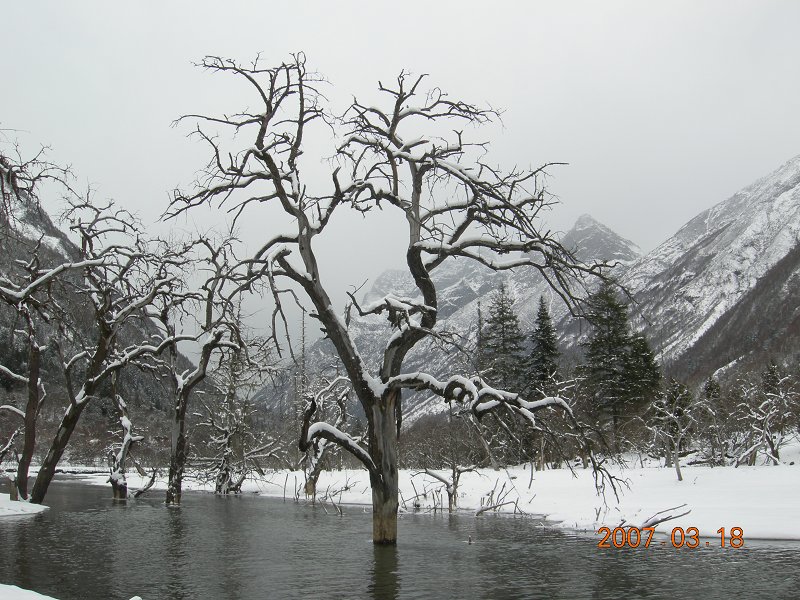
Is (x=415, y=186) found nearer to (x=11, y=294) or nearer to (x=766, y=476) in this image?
(x=11, y=294)

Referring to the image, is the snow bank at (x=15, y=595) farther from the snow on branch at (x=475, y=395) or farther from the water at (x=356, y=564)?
the snow on branch at (x=475, y=395)

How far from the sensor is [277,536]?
A: 19062 millimetres

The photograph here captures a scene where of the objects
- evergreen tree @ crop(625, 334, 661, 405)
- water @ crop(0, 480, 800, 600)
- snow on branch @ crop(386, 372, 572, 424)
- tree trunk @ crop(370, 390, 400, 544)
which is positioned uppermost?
evergreen tree @ crop(625, 334, 661, 405)

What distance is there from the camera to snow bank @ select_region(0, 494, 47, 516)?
73.6ft

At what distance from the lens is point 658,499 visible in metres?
23.7

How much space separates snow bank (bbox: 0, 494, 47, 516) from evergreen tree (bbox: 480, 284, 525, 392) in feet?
124

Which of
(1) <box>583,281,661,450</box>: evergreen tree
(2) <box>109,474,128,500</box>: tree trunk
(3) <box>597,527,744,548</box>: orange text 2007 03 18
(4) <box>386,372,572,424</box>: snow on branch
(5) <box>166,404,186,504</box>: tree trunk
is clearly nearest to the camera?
(4) <box>386,372,572,424</box>: snow on branch

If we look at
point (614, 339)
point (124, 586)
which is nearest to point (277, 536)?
point (124, 586)

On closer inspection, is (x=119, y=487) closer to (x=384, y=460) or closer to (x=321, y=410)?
(x=321, y=410)

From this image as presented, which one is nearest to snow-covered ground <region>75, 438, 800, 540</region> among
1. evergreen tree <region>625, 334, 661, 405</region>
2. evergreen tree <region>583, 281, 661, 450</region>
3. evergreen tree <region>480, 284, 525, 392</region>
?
evergreen tree <region>583, 281, 661, 450</region>

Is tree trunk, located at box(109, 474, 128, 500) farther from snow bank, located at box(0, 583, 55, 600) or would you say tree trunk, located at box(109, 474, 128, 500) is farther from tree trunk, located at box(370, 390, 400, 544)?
snow bank, located at box(0, 583, 55, 600)

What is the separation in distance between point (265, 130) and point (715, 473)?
914 inches

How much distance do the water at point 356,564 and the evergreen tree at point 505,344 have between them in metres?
35.4

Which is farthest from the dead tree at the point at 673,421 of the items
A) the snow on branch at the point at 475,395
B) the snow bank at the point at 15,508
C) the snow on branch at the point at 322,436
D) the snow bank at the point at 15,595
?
the snow bank at the point at 15,508
